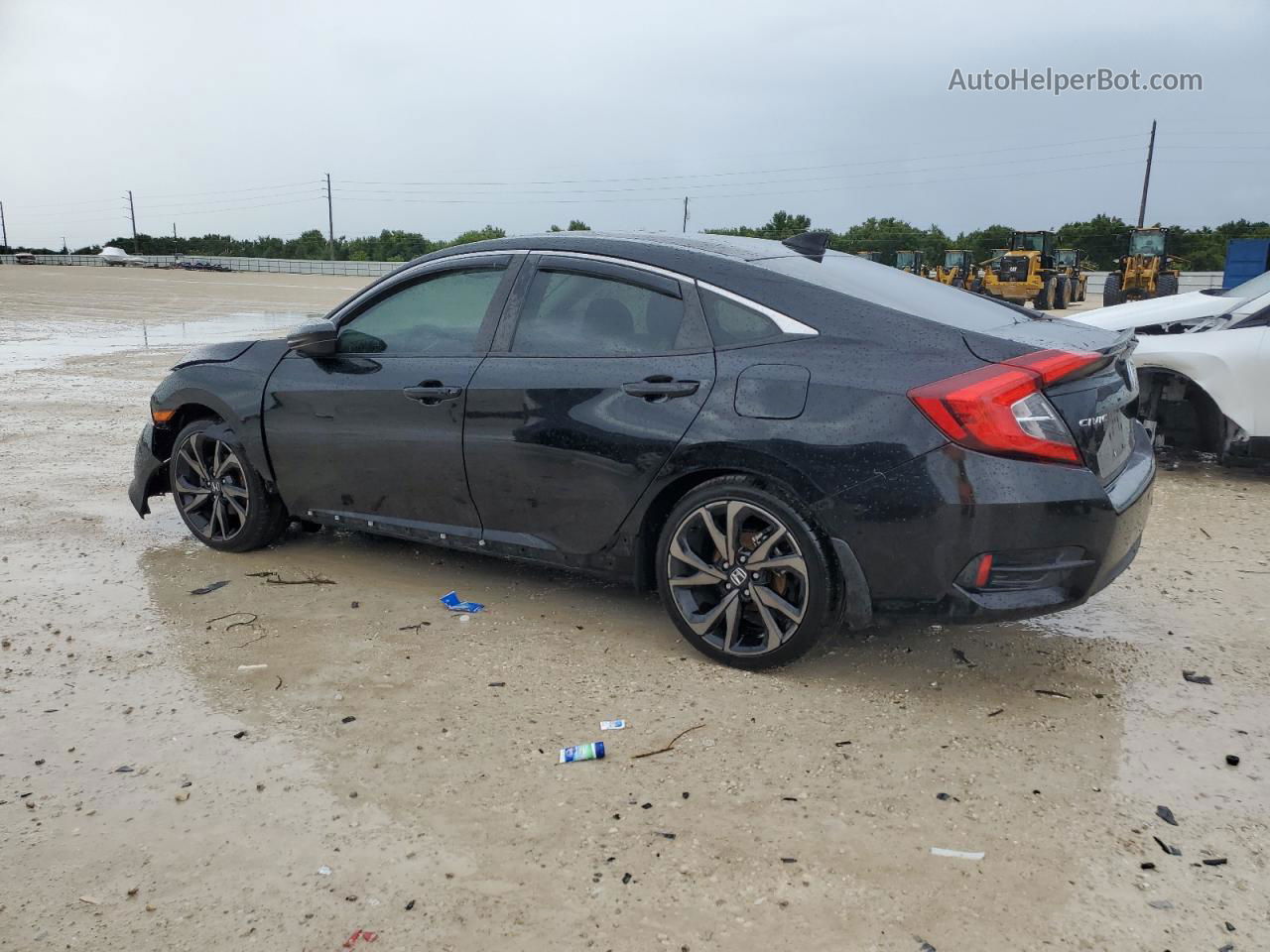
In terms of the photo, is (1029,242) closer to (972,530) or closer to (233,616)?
(972,530)

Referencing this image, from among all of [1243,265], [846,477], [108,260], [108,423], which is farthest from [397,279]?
[108,260]

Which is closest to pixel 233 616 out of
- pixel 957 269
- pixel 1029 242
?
pixel 957 269

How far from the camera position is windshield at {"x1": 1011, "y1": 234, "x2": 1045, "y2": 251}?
98.6ft

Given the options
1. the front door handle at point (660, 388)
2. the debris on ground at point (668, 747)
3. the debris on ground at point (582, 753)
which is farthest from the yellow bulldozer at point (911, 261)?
the debris on ground at point (582, 753)

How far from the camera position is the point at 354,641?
171 inches

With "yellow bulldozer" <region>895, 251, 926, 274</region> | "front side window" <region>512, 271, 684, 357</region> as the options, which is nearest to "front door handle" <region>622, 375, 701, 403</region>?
"front side window" <region>512, 271, 684, 357</region>

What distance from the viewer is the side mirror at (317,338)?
16.3ft

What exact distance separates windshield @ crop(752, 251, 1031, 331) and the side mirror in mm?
2090

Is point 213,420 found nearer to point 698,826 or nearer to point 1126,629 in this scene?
point 698,826

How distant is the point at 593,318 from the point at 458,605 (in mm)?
1426

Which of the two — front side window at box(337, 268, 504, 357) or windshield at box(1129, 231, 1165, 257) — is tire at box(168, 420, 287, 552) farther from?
windshield at box(1129, 231, 1165, 257)

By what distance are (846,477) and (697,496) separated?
59cm

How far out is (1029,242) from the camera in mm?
30344

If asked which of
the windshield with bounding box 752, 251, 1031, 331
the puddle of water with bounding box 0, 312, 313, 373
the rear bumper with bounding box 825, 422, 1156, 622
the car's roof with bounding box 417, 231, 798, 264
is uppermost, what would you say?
the car's roof with bounding box 417, 231, 798, 264
